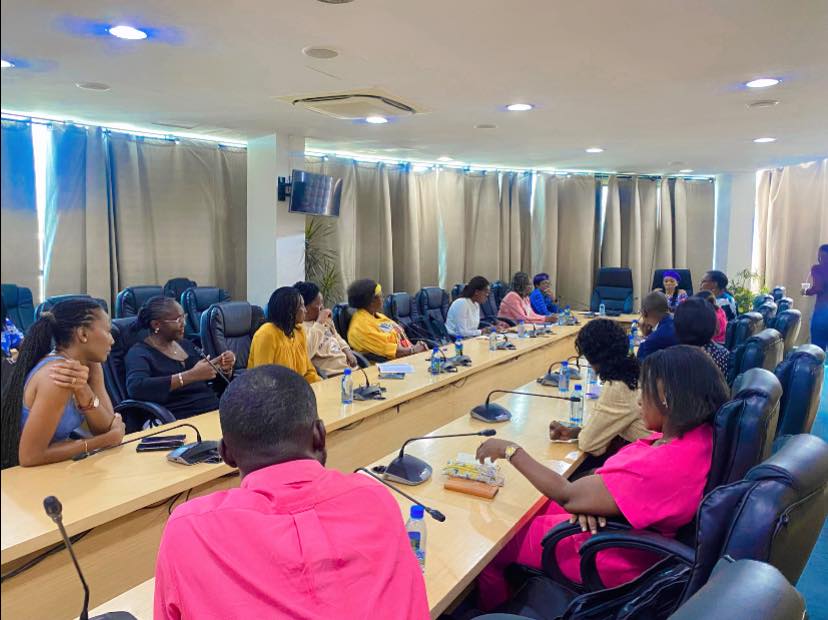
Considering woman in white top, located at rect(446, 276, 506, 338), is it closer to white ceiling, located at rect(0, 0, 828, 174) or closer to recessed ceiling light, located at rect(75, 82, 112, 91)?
white ceiling, located at rect(0, 0, 828, 174)

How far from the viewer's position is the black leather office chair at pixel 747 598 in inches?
29.1

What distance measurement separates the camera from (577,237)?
9133 mm

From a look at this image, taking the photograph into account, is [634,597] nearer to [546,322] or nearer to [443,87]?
[443,87]

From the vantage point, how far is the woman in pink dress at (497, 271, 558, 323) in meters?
6.88

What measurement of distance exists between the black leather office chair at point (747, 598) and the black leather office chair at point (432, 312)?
529cm

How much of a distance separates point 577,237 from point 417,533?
8.16 m

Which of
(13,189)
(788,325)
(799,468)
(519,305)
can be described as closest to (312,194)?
(519,305)

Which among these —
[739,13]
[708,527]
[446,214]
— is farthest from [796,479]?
[446,214]

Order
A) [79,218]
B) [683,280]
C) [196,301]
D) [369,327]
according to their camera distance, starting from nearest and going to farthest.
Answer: [369,327]
[79,218]
[196,301]
[683,280]

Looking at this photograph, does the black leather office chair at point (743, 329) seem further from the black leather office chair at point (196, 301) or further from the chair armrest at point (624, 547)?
the black leather office chair at point (196, 301)

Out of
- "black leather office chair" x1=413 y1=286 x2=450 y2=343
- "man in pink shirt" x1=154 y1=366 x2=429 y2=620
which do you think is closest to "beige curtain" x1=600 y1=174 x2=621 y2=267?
"black leather office chair" x1=413 y1=286 x2=450 y2=343

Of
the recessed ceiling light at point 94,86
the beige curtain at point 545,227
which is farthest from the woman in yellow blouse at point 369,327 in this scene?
the beige curtain at point 545,227

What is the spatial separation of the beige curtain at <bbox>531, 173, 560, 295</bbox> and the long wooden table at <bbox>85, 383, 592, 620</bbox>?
6619 mm

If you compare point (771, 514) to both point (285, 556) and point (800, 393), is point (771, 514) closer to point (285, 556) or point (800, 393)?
point (285, 556)
